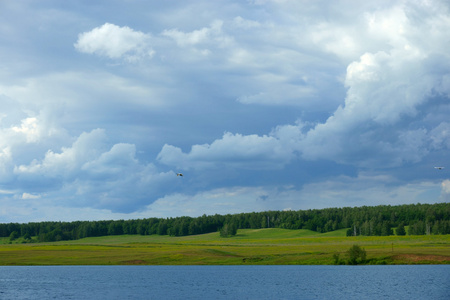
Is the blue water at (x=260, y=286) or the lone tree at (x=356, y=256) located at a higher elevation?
the lone tree at (x=356, y=256)

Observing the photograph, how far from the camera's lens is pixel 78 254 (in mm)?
160250

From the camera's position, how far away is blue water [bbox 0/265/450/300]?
72.5 m

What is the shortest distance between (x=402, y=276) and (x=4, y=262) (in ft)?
340

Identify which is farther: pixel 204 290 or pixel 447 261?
pixel 447 261

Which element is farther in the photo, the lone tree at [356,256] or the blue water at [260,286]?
the lone tree at [356,256]

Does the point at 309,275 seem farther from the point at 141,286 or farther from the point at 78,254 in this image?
the point at 78,254

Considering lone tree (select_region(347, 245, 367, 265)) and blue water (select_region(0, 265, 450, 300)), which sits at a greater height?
lone tree (select_region(347, 245, 367, 265))

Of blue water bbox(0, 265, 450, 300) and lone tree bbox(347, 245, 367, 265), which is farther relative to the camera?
lone tree bbox(347, 245, 367, 265)

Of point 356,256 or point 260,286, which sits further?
point 356,256

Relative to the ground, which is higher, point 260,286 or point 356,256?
point 356,256

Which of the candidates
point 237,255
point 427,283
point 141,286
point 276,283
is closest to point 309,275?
point 276,283

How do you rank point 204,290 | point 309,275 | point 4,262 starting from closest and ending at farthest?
point 204,290
point 309,275
point 4,262

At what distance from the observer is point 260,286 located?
8431 centimetres

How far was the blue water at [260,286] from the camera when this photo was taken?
72.5 meters
